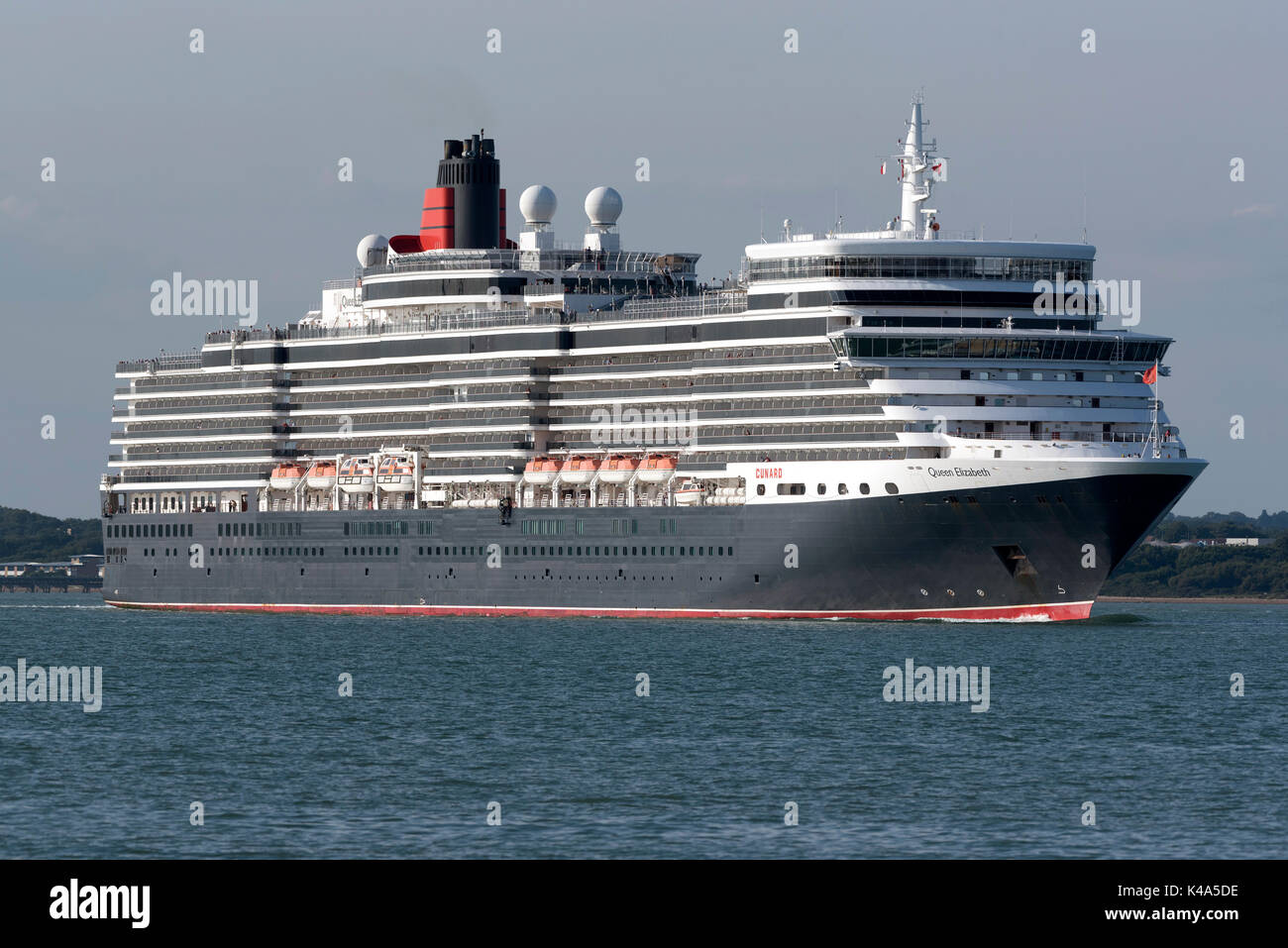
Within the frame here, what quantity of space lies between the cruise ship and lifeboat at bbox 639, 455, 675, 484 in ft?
0.51

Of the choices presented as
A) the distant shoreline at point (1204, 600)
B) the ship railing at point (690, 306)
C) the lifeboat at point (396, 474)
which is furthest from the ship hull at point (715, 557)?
the distant shoreline at point (1204, 600)

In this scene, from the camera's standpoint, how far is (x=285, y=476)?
114938 millimetres

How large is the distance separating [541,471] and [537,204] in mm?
18077

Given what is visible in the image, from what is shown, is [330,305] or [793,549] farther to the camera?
[330,305]

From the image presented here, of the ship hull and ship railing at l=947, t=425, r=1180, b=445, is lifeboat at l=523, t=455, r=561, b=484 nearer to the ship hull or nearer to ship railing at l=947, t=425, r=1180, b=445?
the ship hull

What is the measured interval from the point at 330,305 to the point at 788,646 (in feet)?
171

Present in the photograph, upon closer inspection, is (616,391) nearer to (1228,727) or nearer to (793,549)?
(793,549)

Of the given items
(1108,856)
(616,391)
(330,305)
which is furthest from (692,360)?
(1108,856)

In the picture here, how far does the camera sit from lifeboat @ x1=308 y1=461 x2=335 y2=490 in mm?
112250

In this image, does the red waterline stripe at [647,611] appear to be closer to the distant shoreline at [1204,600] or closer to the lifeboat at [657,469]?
the lifeboat at [657,469]

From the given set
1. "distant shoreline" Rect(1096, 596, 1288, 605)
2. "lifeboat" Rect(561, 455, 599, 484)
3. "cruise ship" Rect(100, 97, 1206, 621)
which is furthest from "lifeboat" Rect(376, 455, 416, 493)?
"distant shoreline" Rect(1096, 596, 1288, 605)

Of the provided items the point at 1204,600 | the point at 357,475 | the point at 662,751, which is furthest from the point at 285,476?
the point at 1204,600

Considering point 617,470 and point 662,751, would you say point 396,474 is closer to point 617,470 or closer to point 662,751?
point 617,470

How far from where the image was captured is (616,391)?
101500 millimetres
